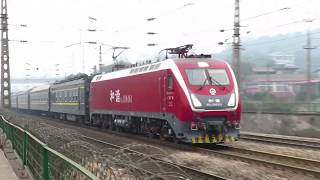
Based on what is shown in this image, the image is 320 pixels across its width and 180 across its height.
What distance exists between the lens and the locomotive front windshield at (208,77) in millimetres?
17775

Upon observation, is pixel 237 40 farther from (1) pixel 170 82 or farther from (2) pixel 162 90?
(1) pixel 170 82

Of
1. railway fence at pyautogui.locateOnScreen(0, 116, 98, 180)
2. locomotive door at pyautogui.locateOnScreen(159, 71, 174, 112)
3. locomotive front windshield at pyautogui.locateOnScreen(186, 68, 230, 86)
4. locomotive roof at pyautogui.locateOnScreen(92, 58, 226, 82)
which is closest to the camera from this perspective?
railway fence at pyautogui.locateOnScreen(0, 116, 98, 180)

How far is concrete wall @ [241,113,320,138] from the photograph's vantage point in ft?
79.7

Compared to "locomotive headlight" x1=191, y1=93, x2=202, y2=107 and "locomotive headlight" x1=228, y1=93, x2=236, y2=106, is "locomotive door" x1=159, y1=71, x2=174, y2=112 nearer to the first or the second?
"locomotive headlight" x1=191, y1=93, x2=202, y2=107

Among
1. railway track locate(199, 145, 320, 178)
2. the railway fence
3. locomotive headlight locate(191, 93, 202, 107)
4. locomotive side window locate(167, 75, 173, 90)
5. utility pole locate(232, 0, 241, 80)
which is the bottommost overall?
railway track locate(199, 145, 320, 178)

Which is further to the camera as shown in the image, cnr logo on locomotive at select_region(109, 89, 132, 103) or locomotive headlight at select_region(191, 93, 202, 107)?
cnr logo on locomotive at select_region(109, 89, 132, 103)

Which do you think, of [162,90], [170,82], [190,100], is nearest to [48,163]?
[190,100]

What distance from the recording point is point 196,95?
1738 cm

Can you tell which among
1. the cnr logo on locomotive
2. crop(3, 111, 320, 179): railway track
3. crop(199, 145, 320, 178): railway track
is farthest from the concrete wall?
the cnr logo on locomotive

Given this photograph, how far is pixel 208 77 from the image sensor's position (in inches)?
711

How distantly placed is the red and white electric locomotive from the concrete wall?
752 centimetres

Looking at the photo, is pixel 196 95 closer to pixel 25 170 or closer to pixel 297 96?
pixel 25 170

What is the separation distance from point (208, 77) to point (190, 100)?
52.6 inches

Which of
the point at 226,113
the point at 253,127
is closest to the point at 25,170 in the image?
the point at 226,113
